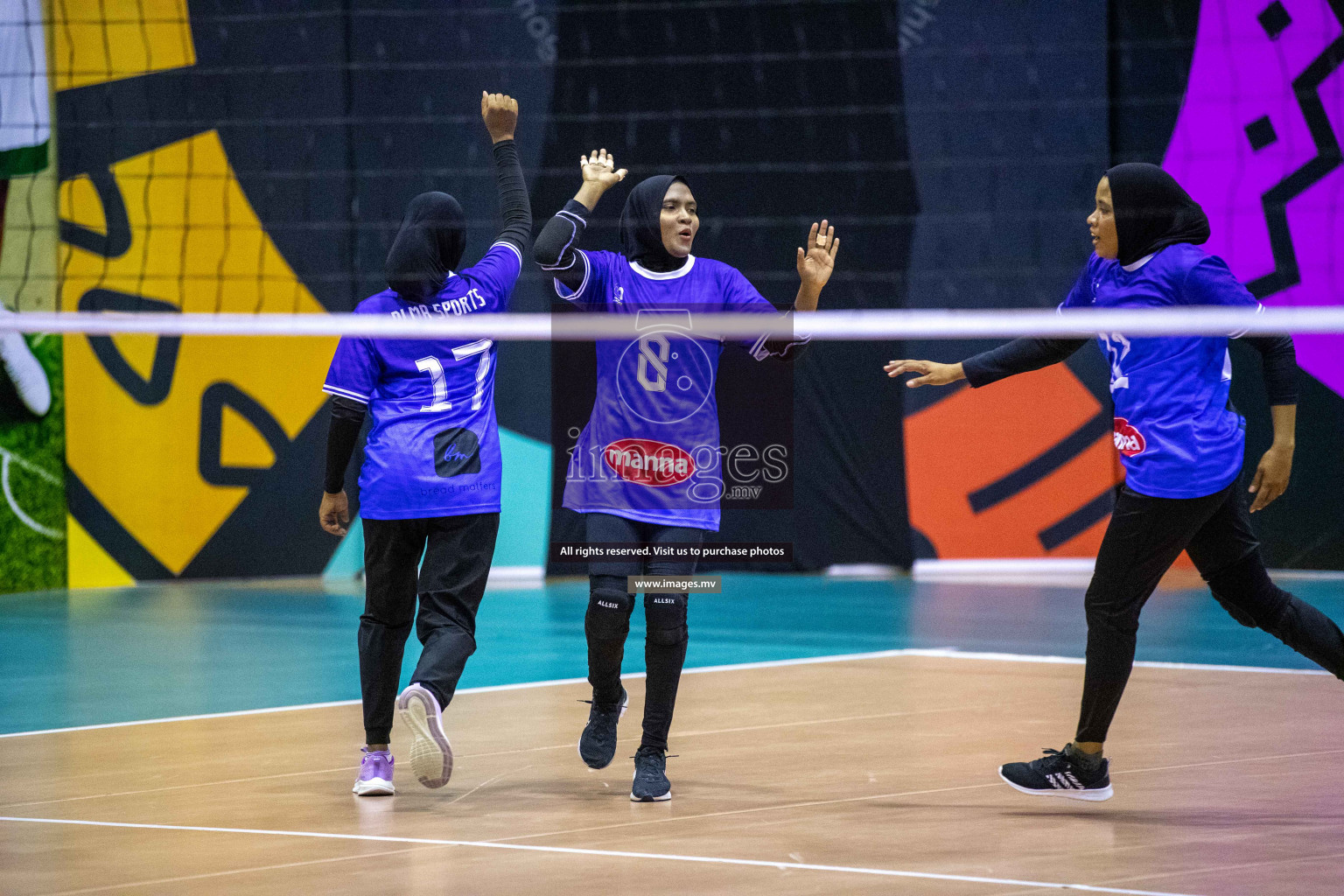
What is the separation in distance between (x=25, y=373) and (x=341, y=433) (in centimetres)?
729

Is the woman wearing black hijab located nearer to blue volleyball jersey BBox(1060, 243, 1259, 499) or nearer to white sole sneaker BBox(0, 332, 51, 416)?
blue volleyball jersey BBox(1060, 243, 1259, 499)

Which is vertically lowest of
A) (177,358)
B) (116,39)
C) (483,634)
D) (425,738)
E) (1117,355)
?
(483,634)

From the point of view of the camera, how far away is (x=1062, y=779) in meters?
4.23

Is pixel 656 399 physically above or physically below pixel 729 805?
above

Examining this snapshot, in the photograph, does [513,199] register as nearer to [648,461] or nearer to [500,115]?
[500,115]

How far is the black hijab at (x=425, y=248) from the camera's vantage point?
14.7 ft

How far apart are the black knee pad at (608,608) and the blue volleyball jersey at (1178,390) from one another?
56.7 inches

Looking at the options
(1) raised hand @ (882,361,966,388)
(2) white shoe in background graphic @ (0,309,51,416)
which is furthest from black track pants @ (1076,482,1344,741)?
(2) white shoe in background graphic @ (0,309,51,416)

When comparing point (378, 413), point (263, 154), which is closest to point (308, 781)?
point (378, 413)

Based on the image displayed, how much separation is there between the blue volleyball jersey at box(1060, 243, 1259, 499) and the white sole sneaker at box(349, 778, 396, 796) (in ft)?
7.49

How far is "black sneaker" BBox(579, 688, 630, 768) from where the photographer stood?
4.54m

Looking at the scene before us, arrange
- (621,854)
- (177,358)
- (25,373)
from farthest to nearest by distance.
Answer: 1. (177,358)
2. (25,373)
3. (621,854)

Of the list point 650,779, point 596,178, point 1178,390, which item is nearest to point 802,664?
point 650,779

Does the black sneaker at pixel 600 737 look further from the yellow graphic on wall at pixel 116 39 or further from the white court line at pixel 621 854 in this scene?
the yellow graphic on wall at pixel 116 39
